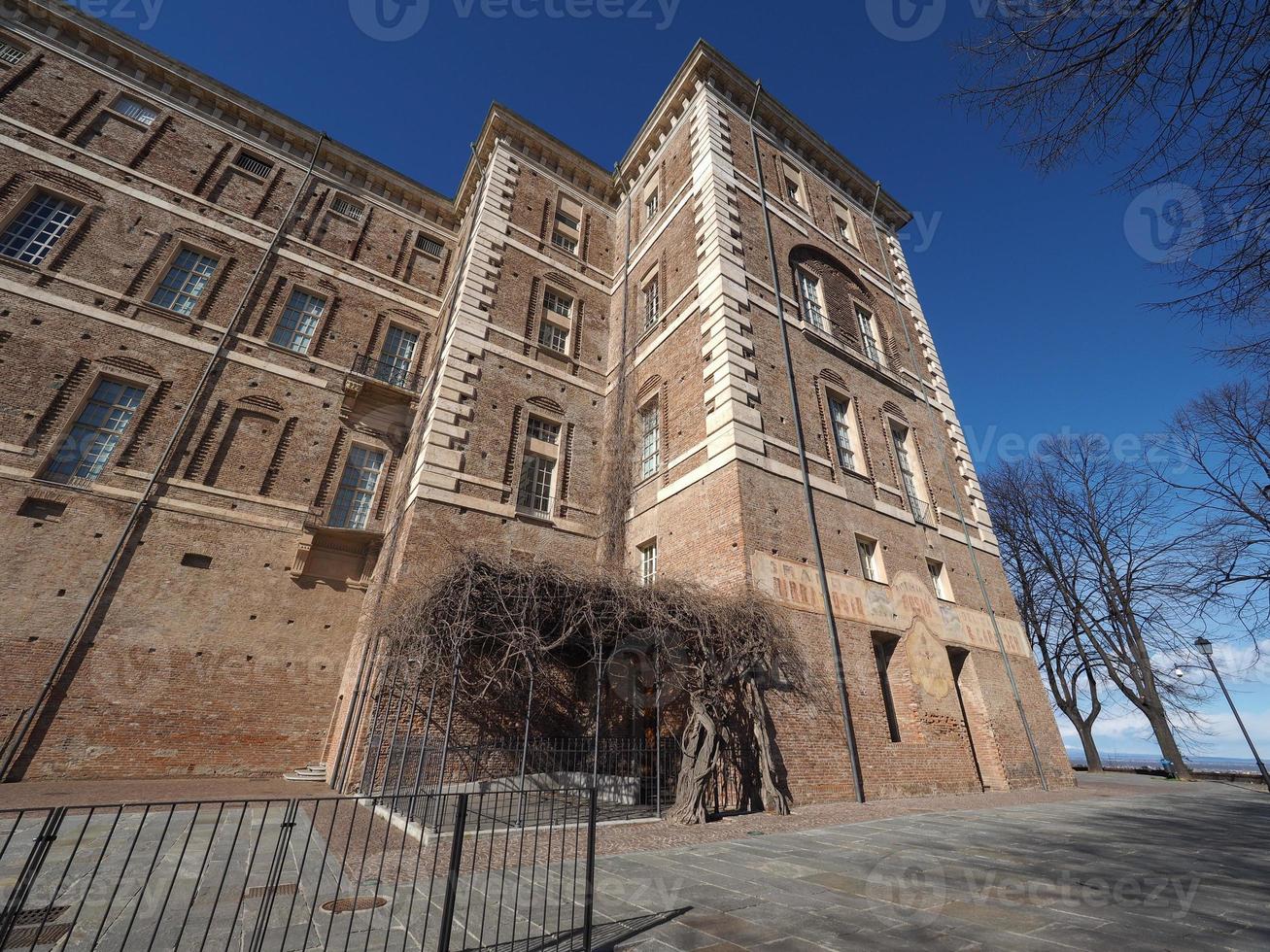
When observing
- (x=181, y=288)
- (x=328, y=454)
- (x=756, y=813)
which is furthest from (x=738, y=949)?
(x=181, y=288)

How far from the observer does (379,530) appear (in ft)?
48.1

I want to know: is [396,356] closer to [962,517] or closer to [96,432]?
[96,432]

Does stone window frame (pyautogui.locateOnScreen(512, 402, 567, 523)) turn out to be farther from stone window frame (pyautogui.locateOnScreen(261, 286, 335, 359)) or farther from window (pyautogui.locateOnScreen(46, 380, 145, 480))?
window (pyautogui.locateOnScreen(46, 380, 145, 480))

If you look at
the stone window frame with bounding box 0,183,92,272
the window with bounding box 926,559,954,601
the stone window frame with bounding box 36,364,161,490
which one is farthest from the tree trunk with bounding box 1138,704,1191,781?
the stone window frame with bounding box 0,183,92,272

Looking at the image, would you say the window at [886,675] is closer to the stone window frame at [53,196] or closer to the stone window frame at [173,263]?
the stone window frame at [173,263]

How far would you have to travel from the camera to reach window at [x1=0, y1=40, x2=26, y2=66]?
15453 millimetres

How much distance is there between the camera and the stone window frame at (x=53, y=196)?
1300cm

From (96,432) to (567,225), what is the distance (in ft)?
49.0

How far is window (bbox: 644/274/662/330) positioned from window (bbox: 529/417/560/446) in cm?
419

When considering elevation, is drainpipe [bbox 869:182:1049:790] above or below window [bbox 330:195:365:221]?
below

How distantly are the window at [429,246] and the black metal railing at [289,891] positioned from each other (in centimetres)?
1922

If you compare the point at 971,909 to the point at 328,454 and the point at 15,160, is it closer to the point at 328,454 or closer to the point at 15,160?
the point at 328,454

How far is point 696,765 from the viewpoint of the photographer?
770 centimetres
